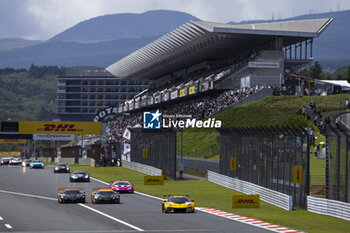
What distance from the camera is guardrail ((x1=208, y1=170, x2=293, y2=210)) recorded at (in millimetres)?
33875

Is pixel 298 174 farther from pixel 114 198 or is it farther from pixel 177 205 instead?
pixel 114 198

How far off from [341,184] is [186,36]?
6310 centimetres

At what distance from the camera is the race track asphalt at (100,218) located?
24.6 metres

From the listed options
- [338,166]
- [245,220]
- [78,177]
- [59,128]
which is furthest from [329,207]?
[59,128]

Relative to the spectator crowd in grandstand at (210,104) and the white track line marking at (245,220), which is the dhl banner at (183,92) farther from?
the white track line marking at (245,220)

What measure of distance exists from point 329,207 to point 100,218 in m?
10.3

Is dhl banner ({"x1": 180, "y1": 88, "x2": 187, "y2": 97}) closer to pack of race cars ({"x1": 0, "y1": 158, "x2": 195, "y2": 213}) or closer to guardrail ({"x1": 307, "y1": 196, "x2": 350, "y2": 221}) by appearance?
pack of race cars ({"x1": 0, "y1": 158, "x2": 195, "y2": 213})

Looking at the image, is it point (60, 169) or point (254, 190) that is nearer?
point (254, 190)

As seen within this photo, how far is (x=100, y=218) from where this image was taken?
28625 mm

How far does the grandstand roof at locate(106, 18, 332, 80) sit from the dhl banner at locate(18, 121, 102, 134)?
54.8 feet

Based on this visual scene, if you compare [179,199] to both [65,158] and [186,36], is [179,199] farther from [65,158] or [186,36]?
[65,158]

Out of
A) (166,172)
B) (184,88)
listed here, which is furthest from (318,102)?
(184,88)

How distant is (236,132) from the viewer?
4625 centimetres

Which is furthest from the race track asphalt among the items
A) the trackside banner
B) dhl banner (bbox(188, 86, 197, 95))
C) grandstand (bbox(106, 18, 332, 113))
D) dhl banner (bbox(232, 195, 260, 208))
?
the trackside banner
